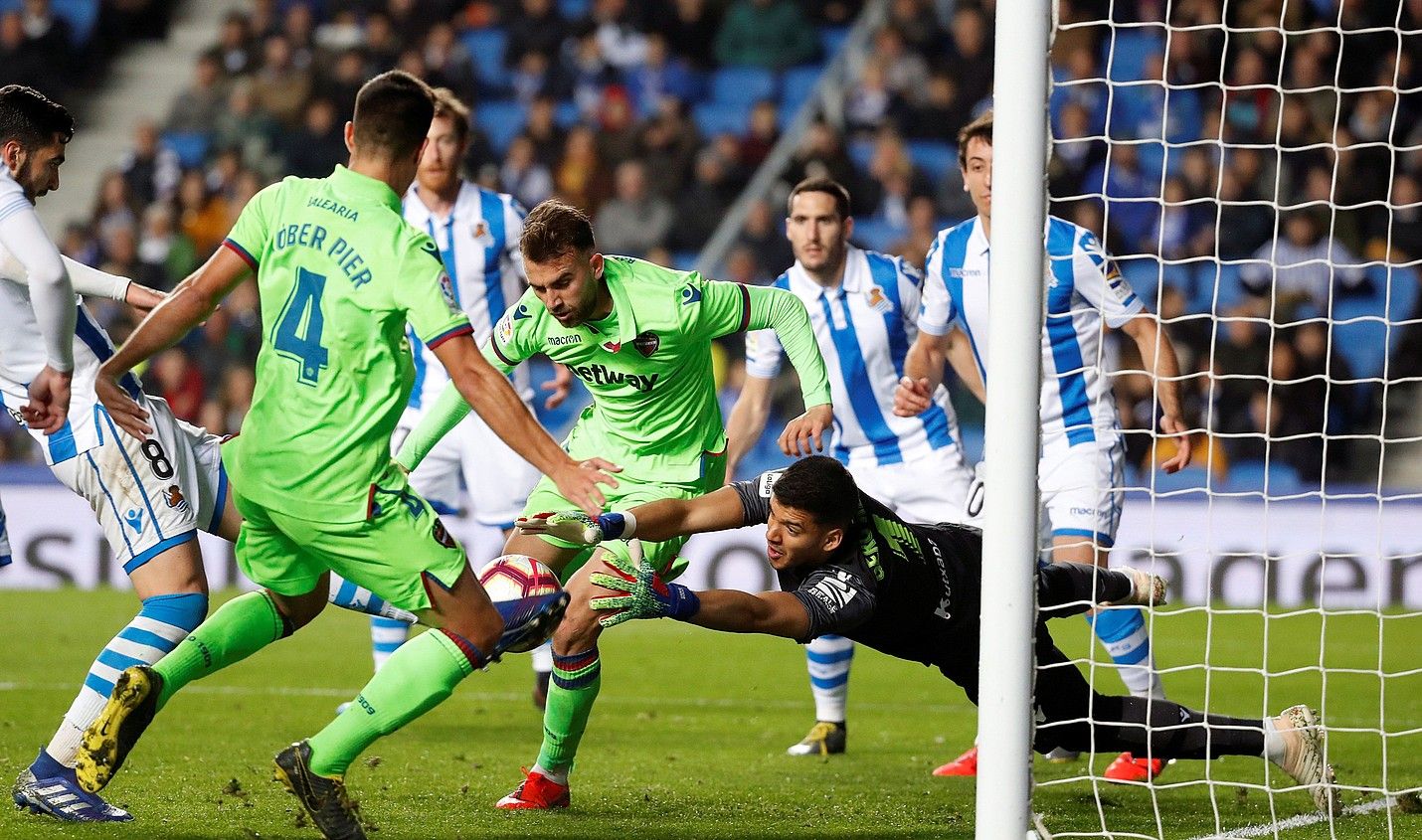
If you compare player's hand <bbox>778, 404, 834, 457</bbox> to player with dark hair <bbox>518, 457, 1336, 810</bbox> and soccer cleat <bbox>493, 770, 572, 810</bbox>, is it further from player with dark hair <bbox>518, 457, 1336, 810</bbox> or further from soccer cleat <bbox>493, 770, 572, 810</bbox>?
soccer cleat <bbox>493, 770, 572, 810</bbox>

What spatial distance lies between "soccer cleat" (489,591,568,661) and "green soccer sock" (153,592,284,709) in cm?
81

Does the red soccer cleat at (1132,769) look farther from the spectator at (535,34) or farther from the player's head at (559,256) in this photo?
the spectator at (535,34)

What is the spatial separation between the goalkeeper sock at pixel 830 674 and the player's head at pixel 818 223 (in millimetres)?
1700

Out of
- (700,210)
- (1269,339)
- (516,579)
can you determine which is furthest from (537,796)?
(700,210)

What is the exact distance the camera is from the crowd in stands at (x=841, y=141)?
1359 cm

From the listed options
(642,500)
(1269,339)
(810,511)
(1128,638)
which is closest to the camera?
(810,511)

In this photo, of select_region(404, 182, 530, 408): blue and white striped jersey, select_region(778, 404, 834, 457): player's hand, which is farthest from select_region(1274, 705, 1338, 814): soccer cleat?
select_region(404, 182, 530, 408): blue and white striped jersey

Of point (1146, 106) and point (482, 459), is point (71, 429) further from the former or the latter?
point (1146, 106)

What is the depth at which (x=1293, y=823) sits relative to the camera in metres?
5.37

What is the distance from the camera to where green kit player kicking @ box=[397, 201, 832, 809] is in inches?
208

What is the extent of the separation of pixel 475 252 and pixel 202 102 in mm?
11171

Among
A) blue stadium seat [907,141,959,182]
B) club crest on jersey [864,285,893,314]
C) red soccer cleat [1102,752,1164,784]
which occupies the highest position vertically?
blue stadium seat [907,141,959,182]

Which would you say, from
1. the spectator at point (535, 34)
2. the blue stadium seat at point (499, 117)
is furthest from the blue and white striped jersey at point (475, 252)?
the spectator at point (535, 34)

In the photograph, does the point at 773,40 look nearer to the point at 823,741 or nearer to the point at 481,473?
the point at 481,473
